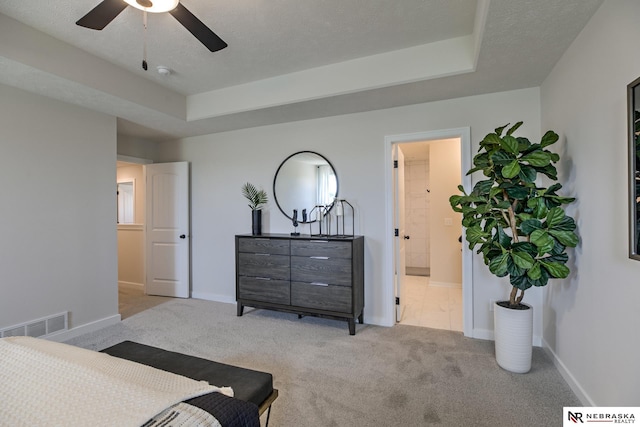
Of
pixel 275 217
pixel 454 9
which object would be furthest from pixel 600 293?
pixel 275 217

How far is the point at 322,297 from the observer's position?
123 inches

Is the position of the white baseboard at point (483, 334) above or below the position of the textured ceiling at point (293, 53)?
below

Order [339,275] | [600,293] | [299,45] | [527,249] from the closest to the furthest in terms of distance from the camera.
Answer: [600,293], [527,249], [299,45], [339,275]

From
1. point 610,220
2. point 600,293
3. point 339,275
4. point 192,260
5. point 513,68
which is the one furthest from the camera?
point 192,260

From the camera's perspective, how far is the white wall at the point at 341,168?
293 centimetres

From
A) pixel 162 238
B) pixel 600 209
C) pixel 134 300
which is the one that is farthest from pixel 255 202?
pixel 600 209

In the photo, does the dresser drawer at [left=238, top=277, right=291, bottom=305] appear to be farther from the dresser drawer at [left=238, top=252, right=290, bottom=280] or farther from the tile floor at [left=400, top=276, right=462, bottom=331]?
the tile floor at [left=400, top=276, right=462, bottom=331]

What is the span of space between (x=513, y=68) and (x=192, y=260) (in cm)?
446

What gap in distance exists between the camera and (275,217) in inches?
155

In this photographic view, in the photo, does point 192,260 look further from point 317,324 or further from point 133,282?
point 317,324

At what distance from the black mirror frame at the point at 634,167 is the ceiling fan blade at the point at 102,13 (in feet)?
8.43

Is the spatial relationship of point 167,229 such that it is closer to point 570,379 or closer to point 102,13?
point 102,13

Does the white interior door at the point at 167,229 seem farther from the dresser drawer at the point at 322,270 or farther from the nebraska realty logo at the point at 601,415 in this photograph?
the nebraska realty logo at the point at 601,415

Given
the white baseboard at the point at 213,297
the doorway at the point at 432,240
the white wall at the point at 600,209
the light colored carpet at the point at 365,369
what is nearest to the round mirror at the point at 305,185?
the doorway at the point at 432,240
